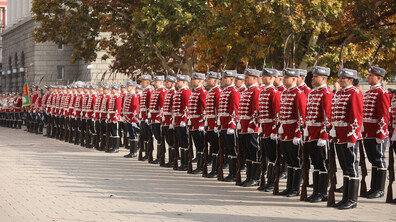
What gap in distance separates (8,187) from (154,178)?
284 cm

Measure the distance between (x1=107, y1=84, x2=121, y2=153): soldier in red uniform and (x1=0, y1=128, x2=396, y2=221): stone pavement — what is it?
3834 mm

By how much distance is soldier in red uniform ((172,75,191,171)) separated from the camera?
1575 centimetres

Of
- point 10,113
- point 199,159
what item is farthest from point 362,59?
point 10,113

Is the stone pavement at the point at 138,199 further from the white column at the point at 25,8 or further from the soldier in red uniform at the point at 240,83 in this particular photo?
the white column at the point at 25,8

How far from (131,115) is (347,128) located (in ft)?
32.6

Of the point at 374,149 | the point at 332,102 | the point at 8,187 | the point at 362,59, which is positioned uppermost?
the point at 362,59

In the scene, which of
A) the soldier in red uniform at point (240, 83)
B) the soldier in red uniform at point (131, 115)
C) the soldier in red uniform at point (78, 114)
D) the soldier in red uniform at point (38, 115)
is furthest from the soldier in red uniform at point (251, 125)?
the soldier in red uniform at point (38, 115)

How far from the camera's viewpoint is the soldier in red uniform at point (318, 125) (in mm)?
10883

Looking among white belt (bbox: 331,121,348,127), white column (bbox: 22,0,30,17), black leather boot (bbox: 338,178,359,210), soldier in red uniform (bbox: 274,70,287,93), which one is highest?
white column (bbox: 22,0,30,17)

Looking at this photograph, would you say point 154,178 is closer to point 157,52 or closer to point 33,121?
point 157,52

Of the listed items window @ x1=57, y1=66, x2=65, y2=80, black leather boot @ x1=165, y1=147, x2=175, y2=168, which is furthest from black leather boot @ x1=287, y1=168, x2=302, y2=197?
window @ x1=57, y1=66, x2=65, y2=80

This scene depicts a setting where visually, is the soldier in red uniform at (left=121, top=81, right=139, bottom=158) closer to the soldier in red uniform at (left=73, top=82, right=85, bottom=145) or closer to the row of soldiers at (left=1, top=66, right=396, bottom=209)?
the row of soldiers at (left=1, top=66, right=396, bottom=209)

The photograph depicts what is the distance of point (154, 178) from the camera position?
1415 centimetres

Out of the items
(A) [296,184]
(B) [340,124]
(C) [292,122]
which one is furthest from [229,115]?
(B) [340,124]
